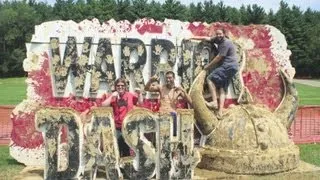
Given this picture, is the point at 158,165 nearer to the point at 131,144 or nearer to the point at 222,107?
the point at 131,144

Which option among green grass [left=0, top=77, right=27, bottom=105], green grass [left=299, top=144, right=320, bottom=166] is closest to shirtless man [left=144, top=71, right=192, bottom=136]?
green grass [left=299, top=144, right=320, bottom=166]

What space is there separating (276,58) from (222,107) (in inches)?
76.6

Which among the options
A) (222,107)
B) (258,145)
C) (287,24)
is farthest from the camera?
(287,24)

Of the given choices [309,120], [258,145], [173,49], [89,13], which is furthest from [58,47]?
[89,13]

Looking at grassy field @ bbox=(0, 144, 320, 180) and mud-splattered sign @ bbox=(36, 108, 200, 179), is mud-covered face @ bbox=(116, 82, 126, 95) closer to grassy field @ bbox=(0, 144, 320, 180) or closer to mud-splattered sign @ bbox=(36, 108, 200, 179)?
mud-splattered sign @ bbox=(36, 108, 200, 179)

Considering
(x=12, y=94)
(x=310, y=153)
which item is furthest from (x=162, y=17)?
(x=310, y=153)

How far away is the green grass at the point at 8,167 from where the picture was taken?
10093 millimetres

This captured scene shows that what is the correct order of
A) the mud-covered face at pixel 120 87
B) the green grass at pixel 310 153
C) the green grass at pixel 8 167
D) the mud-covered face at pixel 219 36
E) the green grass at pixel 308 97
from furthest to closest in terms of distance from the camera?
the green grass at pixel 308 97 → the green grass at pixel 310 153 → the mud-covered face at pixel 219 36 → the green grass at pixel 8 167 → the mud-covered face at pixel 120 87

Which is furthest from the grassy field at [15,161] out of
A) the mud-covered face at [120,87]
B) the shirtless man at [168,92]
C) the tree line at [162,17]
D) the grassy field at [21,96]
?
the tree line at [162,17]

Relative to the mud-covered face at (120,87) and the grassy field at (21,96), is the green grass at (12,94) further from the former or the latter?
the mud-covered face at (120,87)

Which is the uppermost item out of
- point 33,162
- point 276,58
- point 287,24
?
point 287,24

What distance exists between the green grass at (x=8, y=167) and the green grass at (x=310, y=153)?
19.9 feet

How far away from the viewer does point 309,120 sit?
58.4ft

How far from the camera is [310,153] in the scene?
1323 cm
